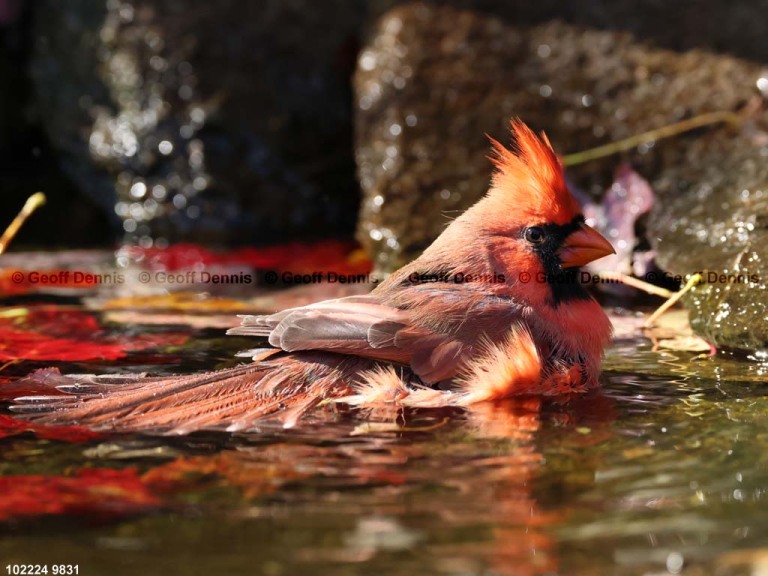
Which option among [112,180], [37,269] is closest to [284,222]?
[112,180]

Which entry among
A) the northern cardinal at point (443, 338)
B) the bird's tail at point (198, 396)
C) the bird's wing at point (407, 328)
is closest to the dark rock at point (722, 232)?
the northern cardinal at point (443, 338)

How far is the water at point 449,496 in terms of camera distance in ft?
7.05

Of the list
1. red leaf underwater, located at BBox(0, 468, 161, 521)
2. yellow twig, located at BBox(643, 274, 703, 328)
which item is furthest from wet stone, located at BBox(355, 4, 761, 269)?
red leaf underwater, located at BBox(0, 468, 161, 521)

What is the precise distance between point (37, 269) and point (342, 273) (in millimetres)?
1781

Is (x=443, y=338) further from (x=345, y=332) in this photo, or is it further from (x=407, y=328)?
(x=345, y=332)

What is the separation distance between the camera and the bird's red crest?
357 centimetres

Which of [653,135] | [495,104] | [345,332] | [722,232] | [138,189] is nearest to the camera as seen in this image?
[345,332]

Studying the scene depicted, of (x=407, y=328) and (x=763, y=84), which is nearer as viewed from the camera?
(x=407, y=328)

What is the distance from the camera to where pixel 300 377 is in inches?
132

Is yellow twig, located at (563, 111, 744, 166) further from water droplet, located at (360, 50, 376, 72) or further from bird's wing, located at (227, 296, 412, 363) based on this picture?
bird's wing, located at (227, 296, 412, 363)

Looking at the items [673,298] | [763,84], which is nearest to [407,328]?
[673,298]

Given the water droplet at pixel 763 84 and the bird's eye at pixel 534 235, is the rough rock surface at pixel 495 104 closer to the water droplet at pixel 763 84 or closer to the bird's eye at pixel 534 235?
the water droplet at pixel 763 84

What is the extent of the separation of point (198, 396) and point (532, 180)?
137cm

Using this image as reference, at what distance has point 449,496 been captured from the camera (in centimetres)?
246
